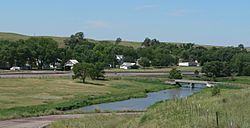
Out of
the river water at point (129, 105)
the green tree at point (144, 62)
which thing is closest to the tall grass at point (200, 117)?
the river water at point (129, 105)

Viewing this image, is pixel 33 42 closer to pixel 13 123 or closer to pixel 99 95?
pixel 99 95

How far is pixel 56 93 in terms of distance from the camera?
84.0 m

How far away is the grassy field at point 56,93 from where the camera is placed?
6400cm

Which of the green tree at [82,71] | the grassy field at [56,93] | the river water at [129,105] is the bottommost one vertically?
the river water at [129,105]

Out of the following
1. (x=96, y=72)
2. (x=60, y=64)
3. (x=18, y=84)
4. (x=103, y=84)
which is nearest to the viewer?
(x=18, y=84)

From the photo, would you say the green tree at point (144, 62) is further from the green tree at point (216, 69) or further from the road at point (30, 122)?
the road at point (30, 122)

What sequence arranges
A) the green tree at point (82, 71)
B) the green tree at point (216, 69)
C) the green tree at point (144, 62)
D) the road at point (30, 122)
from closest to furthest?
the road at point (30, 122) < the green tree at point (82, 71) < the green tree at point (216, 69) < the green tree at point (144, 62)

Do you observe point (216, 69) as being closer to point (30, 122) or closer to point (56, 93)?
point (56, 93)

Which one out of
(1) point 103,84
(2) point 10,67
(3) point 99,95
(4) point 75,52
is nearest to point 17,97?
(3) point 99,95

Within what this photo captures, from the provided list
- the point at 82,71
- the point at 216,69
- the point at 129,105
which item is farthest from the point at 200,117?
the point at 216,69

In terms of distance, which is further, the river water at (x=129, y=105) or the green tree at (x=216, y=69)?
the green tree at (x=216, y=69)

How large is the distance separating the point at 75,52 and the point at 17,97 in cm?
11498

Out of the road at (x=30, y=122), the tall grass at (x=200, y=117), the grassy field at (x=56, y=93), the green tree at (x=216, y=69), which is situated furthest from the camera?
the green tree at (x=216, y=69)

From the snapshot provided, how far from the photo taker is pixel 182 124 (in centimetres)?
2044
